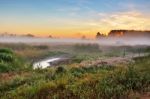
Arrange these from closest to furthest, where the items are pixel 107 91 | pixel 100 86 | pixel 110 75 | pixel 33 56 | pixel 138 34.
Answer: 1. pixel 107 91
2. pixel 100 86
3. pixel 110 75
4. pixel 33 56
5. pixel 138 34

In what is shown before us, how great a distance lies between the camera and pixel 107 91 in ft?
53.0

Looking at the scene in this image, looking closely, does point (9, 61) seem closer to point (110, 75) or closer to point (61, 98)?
point (110, 75)

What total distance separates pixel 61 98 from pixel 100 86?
2.25 meters

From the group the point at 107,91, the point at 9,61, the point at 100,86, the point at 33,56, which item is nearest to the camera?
the point at 107,91

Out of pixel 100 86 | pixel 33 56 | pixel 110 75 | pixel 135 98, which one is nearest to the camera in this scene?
pixel 135 98

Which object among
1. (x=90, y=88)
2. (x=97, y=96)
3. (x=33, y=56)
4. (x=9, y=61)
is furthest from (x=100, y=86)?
(x=33, y=56)

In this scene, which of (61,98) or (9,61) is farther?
(9,61)

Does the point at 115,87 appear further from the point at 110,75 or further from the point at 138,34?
the point at 138,34

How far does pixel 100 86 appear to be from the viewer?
17344 millimetres

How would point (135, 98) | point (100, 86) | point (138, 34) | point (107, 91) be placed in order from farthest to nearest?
point (138, 34)
point (100, 86)
point (107, 91)
point (135, 98)

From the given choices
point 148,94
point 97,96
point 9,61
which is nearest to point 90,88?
point 97,96

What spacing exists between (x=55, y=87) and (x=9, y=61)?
60.5 ft

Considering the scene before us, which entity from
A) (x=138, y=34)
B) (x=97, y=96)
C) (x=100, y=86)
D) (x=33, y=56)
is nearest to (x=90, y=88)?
(x=100, y=86)

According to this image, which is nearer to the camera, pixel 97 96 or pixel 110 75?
pixel 97 96
